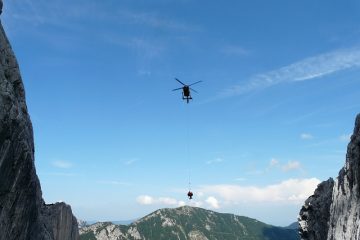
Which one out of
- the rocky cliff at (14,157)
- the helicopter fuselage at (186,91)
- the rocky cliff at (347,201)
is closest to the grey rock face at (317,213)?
the rocky cliff at (347,201)

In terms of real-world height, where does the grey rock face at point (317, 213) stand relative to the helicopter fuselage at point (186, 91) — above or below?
below

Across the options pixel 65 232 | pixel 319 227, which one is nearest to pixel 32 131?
pixel 319 227

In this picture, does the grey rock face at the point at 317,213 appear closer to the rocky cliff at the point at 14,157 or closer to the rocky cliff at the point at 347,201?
the rocky cliff at the point at 347,201

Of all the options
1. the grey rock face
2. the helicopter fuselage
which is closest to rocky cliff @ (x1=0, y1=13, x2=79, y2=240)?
the helicopter fuselage

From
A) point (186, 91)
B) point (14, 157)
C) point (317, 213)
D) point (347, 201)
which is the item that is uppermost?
point (186, 91)

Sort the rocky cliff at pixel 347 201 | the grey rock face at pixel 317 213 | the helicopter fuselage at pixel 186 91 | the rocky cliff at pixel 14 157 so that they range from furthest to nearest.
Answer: the grey rock face at pixel 317 213, the helicopter fuselage at pixel 186 91, the rocky cliff at pixel 347 201, the rocky cliff at pixel 14 157

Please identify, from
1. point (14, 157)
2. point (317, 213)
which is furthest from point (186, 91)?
point (317, 213)

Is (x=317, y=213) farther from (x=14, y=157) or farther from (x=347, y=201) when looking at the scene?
(x=14, y=157)

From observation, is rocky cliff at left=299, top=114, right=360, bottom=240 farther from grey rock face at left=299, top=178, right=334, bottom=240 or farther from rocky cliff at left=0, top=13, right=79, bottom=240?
Result: rocky cliff at left=0, top=13, right=79, bottom=240
